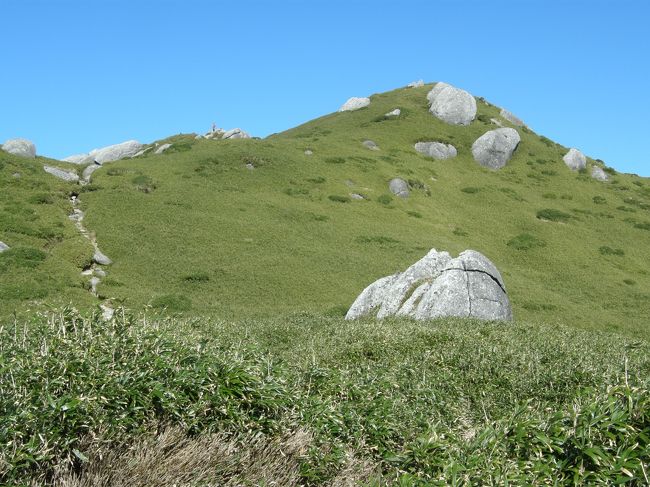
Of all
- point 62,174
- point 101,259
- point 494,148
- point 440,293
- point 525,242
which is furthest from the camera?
point 494,148

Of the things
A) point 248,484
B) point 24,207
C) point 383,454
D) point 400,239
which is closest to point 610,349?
point 383,454

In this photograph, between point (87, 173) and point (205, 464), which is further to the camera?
point (87, 173)

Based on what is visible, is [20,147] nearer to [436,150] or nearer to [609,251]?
[436,150]

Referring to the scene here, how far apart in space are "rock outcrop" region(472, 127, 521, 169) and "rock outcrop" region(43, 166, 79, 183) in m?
59.0

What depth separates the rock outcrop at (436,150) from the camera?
88.9 metres

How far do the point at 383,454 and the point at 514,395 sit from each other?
6311mm

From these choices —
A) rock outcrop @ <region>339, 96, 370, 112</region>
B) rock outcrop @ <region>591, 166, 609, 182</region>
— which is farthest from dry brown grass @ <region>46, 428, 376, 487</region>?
rock outcrop @ <region>339, 96, 370, 112</region>

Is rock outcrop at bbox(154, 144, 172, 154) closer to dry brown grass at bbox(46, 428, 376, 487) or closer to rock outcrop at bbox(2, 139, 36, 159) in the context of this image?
rock outcrop at bbox(2, 139, 36, 159)

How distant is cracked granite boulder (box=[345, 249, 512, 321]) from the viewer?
34031 millimetres

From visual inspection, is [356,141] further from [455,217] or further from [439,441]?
[439,441]

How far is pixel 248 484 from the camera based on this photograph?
8.79 metres

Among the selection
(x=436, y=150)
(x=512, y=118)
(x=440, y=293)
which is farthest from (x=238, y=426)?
(x=512, y=118)

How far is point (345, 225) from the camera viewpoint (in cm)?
5753

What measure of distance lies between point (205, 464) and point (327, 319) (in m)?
22.1
